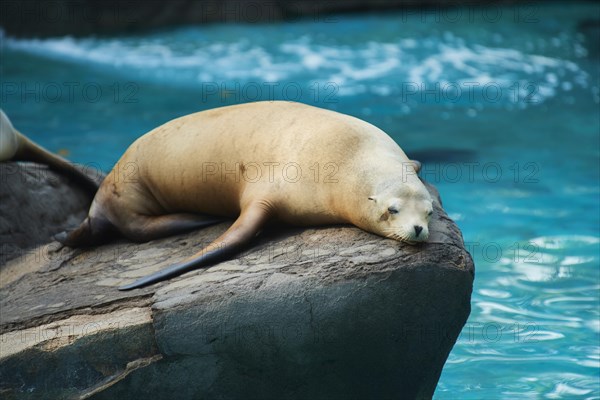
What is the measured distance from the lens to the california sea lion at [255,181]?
362cm

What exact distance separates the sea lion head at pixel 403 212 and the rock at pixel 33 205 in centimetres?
242

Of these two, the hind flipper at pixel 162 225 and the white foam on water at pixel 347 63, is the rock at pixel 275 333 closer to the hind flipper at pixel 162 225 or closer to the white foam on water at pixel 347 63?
the hind flipper at pixel 162 225

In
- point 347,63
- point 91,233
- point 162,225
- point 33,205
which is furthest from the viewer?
point 347,63

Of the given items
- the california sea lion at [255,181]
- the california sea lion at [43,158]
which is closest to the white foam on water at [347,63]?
the california sea lion at [43,158]

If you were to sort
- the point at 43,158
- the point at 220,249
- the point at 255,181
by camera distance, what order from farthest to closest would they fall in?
the point at 43,158, the point at 255,181, the point at 220,249

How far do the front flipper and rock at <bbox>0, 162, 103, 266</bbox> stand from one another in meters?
1.60

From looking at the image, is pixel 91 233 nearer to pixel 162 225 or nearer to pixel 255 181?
pixel 162 225

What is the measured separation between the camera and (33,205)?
5.24 meters

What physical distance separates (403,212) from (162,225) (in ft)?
4.83

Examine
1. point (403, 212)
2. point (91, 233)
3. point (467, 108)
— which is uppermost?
point (467, 108)

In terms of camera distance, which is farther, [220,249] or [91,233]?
[91,233]

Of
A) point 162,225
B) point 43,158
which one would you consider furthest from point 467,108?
point 162,225

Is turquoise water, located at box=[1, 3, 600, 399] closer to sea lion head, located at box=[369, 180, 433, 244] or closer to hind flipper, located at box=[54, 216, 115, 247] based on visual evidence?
sea lion head, located at box=[369, 180, 433, 244]

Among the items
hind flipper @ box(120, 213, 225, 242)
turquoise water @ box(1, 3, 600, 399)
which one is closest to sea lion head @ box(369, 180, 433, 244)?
hind flipper @ box(120, 213, 225, 242)
